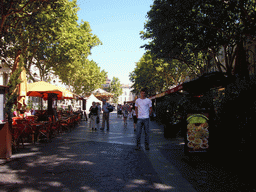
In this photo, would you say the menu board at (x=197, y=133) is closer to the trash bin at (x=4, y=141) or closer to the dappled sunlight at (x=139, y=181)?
the dappled sunlight at (x=139, y=181)

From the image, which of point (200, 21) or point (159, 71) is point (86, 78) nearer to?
point (159, 71)

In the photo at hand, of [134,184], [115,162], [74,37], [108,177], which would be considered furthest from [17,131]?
[74,37]

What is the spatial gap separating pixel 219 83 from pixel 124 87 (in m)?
171

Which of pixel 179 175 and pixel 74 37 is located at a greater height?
pixel 74 37

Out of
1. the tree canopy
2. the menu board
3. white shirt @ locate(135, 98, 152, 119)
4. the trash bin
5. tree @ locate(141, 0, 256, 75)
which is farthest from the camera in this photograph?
the tree canopy

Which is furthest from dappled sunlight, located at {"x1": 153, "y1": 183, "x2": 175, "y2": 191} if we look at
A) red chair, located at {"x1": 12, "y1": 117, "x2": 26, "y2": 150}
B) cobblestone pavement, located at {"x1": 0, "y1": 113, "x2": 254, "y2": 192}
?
red chair, located at {"x1": 12, "y1": 117, "x2": 26, "y2": 150}

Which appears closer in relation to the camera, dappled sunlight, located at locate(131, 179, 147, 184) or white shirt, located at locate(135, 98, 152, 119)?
dappled sunlight, located at locate(131, 179, 147, 184)

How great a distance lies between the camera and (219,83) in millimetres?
9242

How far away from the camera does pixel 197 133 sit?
20.6 feet

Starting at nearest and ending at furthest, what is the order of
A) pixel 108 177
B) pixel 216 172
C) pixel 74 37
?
pixel 108 177 → pixel 216 172 → pixel 74 37

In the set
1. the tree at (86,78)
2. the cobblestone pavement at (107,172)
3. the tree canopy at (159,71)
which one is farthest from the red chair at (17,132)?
the tree at (86,78)

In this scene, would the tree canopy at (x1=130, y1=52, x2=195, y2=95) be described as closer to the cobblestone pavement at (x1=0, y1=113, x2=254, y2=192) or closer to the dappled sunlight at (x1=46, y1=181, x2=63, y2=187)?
the cobblestone pavement at (x1=0, y1=113, x2=254, y2=192)

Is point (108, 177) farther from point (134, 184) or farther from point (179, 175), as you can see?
point (179, 175)

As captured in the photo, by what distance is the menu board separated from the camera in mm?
6266
